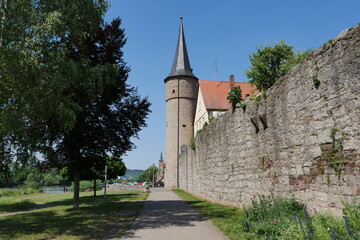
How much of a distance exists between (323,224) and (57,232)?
6374mm

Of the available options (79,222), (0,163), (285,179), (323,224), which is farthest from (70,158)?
(323,224)

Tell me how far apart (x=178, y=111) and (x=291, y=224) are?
116 ft

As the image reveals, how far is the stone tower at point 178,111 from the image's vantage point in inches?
1547

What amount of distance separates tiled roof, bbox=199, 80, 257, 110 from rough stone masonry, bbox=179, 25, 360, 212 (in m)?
24.7

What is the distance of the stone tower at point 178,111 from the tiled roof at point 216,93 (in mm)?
2594

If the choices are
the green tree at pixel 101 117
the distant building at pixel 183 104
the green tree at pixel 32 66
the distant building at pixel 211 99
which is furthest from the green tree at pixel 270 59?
the green tree at pixel 32 66

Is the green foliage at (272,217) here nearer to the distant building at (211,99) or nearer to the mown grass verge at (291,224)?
the mown grass verge at (291,224)

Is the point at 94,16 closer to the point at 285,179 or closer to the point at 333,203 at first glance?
the point at 285,179

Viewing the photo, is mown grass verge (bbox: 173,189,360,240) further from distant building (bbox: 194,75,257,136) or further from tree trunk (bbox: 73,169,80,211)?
distant building (bbox: 194,75,257,136)

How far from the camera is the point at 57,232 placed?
787cm

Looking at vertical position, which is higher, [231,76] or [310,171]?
[231,76]

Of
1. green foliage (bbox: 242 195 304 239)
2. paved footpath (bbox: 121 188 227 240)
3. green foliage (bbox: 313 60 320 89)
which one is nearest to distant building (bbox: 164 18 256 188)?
paved footpath (bbox: 121 188 227 240)

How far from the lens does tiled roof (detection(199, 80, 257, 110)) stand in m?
35.6

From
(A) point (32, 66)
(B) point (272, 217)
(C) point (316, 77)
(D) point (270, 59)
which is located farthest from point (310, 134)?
(D) point (270, 59)
